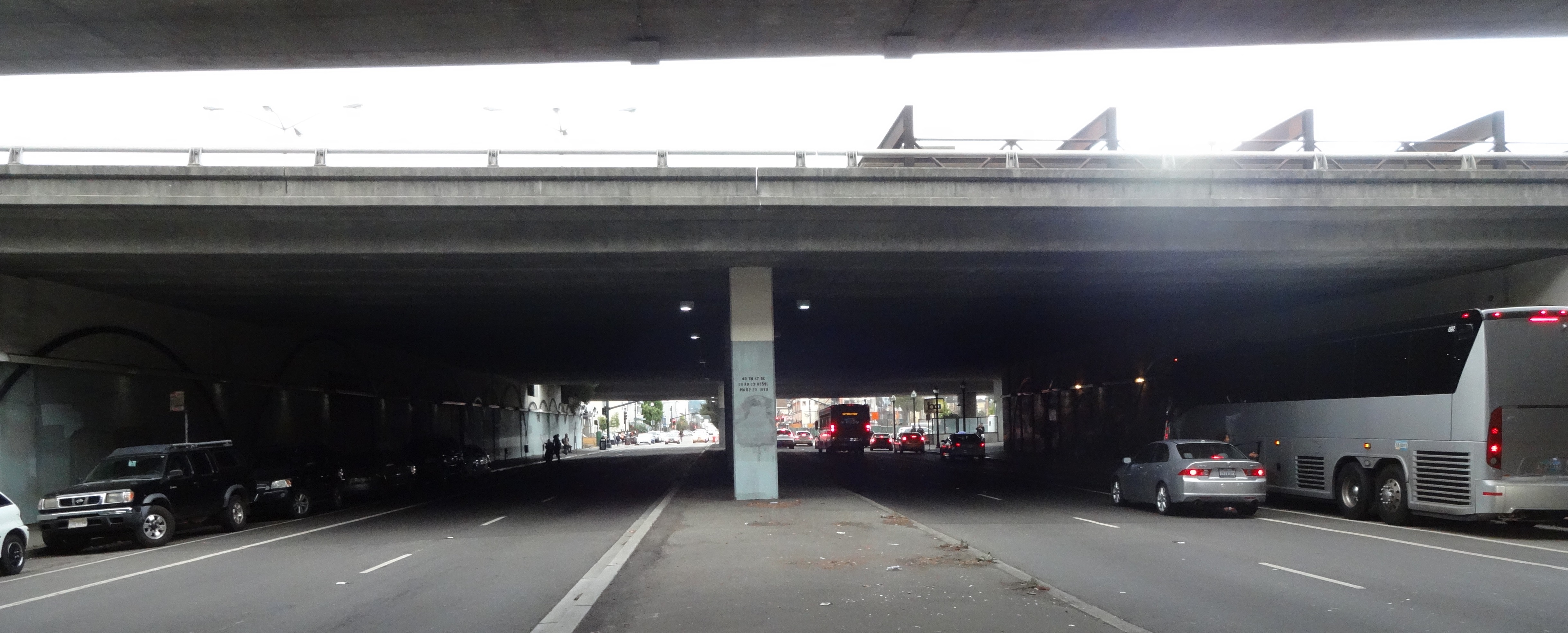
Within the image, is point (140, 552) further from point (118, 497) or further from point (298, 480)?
point (298, 480)

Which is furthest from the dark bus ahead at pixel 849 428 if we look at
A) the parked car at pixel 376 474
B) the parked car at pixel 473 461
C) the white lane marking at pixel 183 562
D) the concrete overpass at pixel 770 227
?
the white lane marking at pixel 183 562

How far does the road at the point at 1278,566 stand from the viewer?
9695mm

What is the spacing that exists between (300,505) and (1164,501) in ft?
63.5

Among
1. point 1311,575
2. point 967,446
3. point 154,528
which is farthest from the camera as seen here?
point 967,446

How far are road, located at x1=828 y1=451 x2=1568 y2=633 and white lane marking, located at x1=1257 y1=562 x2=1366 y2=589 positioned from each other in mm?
39

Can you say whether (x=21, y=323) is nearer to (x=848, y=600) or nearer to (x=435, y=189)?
(x=435, y=189)

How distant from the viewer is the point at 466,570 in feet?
45.4

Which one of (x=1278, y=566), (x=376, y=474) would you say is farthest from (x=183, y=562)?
(x=1278, y=566)

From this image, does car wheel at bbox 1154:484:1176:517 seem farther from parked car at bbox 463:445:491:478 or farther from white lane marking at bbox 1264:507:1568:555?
parked car at bbox 463:445:491:478

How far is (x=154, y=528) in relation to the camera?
62.2 ft

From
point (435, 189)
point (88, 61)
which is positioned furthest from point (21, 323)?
point (88, 61)

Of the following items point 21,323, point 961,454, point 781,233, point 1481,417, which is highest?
point 781,233

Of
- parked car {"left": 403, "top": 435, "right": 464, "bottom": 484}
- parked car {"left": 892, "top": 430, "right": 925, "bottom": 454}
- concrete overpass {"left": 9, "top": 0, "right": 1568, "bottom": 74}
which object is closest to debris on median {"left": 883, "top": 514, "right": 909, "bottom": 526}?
concrete overpass {"left": 9, "top": 0, "right": 1568, "bottom": 74}

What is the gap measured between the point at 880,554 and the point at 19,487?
1947 centimetres
